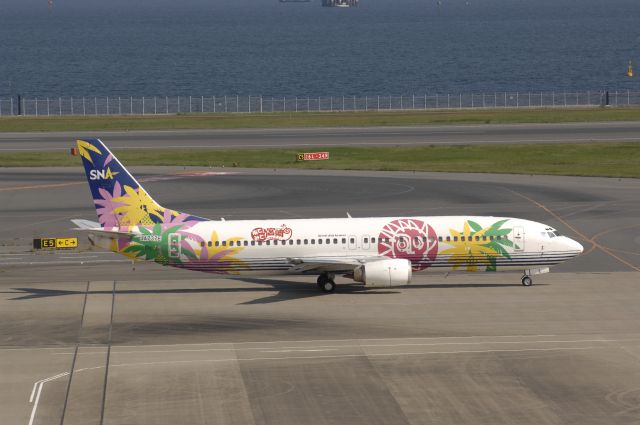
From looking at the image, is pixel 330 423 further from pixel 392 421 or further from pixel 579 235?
pixel 579 235

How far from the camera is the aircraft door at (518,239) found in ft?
213

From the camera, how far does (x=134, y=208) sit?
211 feet

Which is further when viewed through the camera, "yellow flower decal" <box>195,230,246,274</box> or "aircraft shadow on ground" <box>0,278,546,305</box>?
"aircraft shadow on ground" <box>0,278,546,305</box>

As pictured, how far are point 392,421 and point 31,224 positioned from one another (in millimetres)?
53943

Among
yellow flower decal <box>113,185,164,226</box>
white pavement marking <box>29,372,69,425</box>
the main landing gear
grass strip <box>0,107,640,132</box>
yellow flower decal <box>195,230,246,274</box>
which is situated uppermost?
grass strip <box>0,107,640,132</box>

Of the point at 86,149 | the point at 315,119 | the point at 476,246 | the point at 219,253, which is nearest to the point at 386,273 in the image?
the point at 476,246

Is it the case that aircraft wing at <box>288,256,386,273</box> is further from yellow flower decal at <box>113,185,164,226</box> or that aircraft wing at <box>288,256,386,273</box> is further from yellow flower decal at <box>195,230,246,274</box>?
yellow flower decal at <box>113,185,164,226</box>

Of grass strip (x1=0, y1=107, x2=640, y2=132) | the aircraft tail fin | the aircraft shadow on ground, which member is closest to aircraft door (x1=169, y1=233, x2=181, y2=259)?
the aircraft tail fin

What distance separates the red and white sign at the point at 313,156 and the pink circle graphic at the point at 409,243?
57487 mm

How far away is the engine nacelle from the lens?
6247cm

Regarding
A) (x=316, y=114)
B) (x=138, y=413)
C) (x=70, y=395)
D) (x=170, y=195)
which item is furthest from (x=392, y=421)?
(x=316, y=114)

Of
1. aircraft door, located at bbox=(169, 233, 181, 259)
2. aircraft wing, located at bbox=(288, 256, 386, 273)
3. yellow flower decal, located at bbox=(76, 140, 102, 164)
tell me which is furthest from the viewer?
yellow flower decal, located at bbox=(76, 140, 102, 164)

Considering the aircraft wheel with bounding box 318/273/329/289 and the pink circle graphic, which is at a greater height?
the pink circle graphic

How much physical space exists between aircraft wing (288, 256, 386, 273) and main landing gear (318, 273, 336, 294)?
0.81 meters
